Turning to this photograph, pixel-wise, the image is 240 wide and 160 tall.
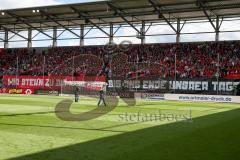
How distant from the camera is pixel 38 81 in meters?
60.4

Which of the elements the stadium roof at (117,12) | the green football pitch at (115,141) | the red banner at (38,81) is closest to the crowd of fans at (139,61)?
the red banner at (38,81)

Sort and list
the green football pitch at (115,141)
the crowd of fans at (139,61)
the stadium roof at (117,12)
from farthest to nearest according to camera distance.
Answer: the crowd of fans at (139,61) → the stadium roof at (117,12) → the green football pitch at (115,141)

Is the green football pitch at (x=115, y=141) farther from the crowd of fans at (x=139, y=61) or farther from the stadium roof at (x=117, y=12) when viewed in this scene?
the stadium roof at (x=117, y=12)

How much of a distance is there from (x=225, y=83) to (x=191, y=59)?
8.72 m

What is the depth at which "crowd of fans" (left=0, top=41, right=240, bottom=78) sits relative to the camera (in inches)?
2031

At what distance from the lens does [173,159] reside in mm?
10938

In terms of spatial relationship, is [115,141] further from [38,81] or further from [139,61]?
[38,81]

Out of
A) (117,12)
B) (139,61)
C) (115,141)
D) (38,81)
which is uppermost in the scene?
(117,12)

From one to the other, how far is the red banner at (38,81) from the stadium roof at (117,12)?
797 centimetres

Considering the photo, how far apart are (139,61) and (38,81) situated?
45.8 ft

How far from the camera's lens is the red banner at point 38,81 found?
55588 mm

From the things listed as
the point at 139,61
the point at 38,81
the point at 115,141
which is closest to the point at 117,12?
the point at 139,61

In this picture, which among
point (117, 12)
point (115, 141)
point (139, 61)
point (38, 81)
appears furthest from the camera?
point (38, 81)

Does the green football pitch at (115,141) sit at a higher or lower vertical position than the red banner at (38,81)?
lower
